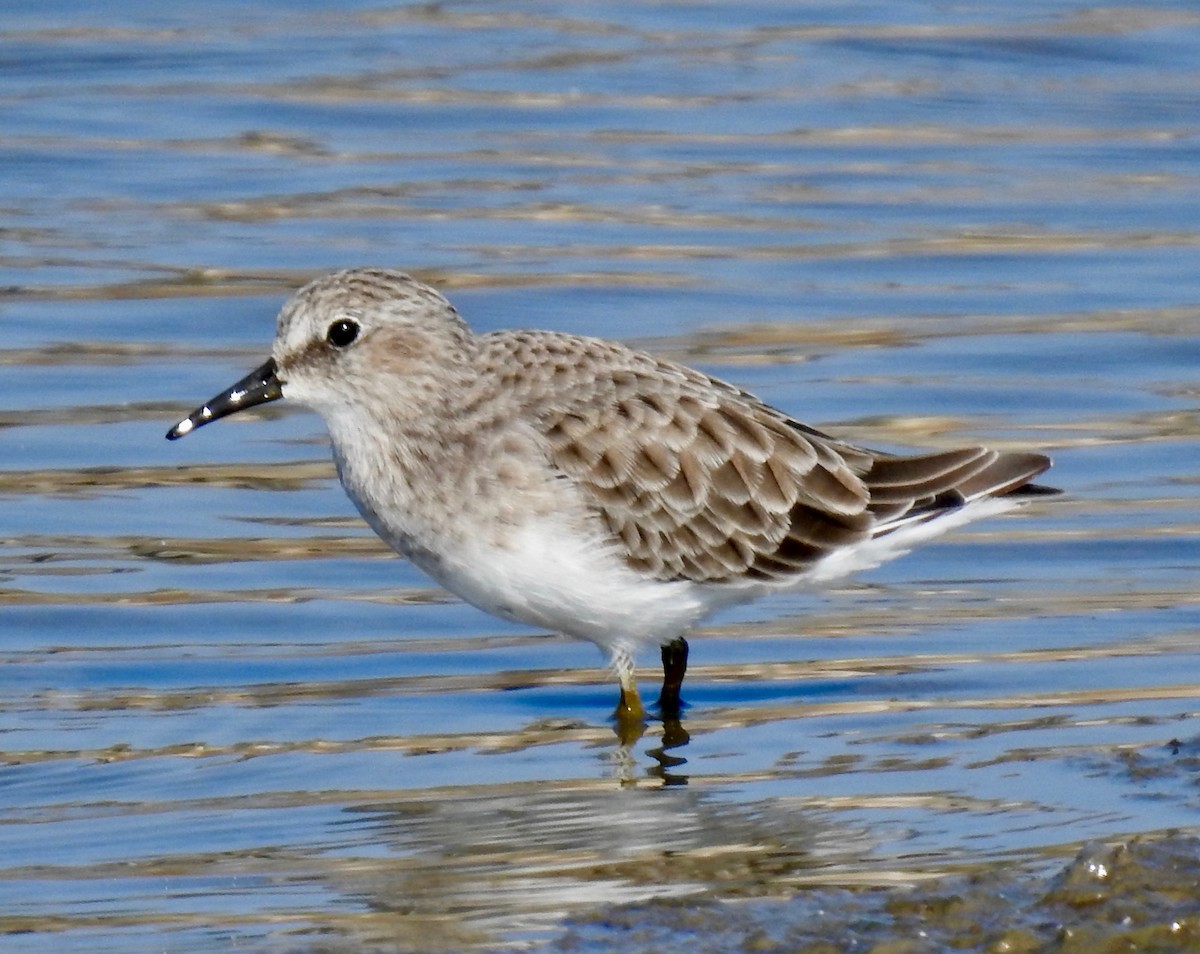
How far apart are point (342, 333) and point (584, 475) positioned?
3.18ft

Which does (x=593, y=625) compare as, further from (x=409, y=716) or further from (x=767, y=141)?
(x=767, y=141)

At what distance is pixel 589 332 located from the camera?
13078mm

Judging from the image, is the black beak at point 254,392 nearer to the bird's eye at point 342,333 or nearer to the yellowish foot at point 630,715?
the bird's eye at point 342,333

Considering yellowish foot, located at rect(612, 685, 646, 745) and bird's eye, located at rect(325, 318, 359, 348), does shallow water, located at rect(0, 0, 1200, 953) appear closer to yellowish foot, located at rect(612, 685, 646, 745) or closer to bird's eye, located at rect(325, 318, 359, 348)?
yellowish foot, located at rect(612, 685, 646, 745)

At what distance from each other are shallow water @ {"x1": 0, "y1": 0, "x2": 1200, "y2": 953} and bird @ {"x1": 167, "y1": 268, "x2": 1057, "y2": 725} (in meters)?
0.45

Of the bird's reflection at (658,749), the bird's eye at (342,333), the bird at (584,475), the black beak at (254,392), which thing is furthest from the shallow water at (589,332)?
the bird's eye at (342,333)

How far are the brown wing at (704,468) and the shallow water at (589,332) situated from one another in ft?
1.73

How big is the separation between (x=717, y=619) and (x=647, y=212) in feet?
18.8

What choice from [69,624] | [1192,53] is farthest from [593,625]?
[1192,53]

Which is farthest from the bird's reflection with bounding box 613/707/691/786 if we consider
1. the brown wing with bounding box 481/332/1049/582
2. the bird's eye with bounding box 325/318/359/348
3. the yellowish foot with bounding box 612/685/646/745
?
the bird's eye with bounding box 325/318/359/348

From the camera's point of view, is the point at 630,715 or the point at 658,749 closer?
the point at 658,749

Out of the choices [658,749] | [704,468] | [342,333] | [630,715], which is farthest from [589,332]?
[658,749]

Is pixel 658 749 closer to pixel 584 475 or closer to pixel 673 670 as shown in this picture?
pixel 673 670

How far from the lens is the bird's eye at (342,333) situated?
8.35 metres
